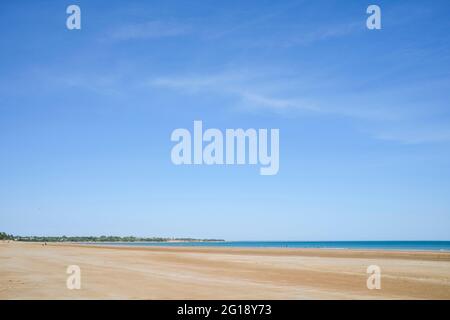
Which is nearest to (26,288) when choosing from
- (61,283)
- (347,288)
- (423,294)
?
(61,283)

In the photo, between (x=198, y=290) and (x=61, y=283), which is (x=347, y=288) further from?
(x=61, y=283)

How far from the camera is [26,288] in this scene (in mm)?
16969

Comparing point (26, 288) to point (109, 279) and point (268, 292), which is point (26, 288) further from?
point (268, 292)
